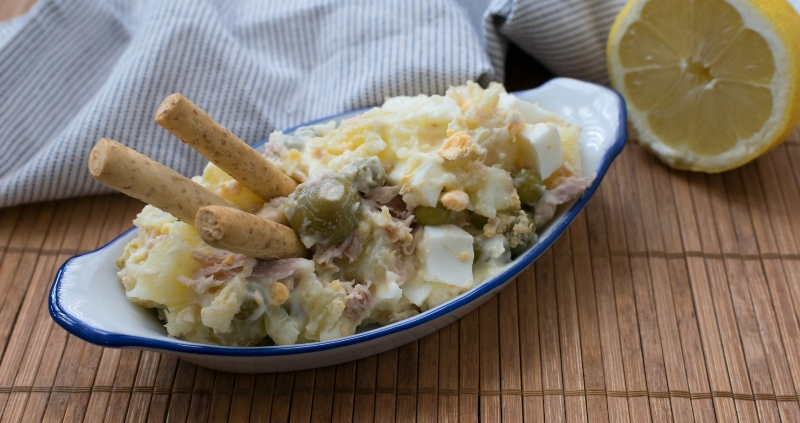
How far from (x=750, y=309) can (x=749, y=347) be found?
16 cm

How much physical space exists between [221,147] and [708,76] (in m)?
1.83

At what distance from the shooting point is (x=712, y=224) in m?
2.56

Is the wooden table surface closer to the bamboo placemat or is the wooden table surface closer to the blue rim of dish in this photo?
the bamboo placemat

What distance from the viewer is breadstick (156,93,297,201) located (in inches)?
69.2


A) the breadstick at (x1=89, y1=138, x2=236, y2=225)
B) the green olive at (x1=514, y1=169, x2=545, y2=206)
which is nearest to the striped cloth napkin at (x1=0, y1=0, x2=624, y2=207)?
the green olive at (x1=514, y1=169, x2=545, y2=206)

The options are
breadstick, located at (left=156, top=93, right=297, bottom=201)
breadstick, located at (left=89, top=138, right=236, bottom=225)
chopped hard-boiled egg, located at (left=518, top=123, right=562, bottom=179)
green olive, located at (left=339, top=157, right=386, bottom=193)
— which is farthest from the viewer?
chopped hard-boiled egg, located at (left=518, top=123, right=562, bottom=179)

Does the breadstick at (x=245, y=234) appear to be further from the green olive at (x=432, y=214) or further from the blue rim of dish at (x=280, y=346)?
the green olive at (x=432, y=214)

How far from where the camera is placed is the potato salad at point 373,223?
1821 mm

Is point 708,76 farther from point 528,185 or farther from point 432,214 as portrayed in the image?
point 432,214

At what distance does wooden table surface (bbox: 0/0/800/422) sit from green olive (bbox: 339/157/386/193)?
20.7 inches

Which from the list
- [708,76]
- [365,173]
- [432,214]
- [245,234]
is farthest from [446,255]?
[708,76]

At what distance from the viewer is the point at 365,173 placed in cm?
200

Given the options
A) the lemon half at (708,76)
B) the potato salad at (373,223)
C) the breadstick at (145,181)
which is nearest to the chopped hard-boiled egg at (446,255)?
the potato salad at (373,223)

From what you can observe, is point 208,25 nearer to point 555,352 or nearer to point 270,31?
point 270,31
